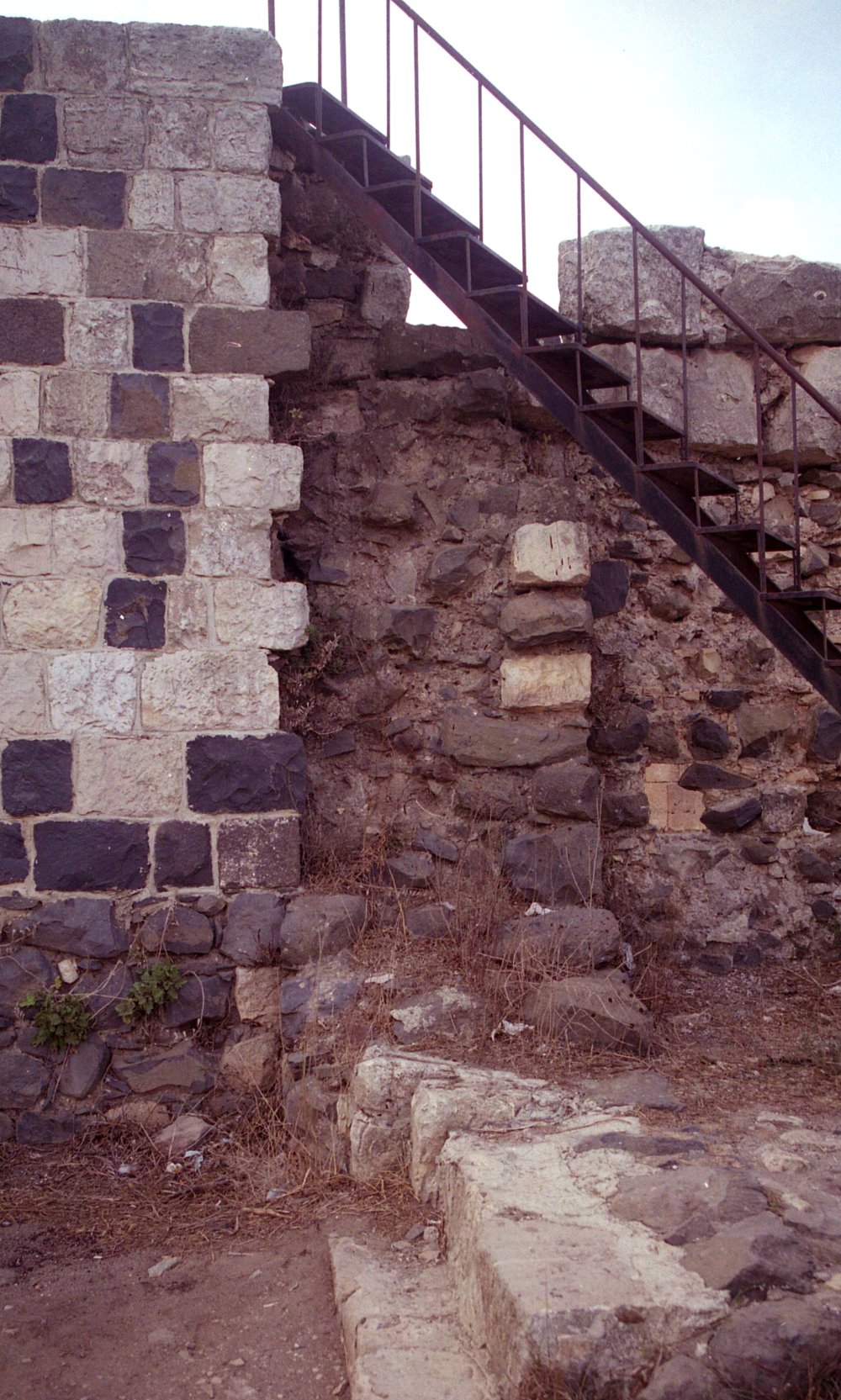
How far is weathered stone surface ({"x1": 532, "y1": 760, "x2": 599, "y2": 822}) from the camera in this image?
455 centimetres

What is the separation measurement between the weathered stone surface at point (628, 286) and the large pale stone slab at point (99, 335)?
2.13m

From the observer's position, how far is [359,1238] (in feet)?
9.69

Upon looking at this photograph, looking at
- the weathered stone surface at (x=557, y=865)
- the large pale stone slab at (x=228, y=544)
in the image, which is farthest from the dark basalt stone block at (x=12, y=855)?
the weathered stone surface at (x=557, y=865)

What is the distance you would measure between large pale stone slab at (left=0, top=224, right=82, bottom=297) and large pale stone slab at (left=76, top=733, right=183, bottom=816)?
5.59 ft

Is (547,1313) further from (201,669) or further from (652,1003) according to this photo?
(201,669)

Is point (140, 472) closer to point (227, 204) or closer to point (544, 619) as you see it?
point (227, 204)

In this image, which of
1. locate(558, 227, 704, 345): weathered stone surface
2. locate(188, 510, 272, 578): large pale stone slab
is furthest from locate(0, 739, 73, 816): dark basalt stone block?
locate(558, 227, 704, 345): weathered stone surface

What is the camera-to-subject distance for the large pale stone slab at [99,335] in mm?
4219

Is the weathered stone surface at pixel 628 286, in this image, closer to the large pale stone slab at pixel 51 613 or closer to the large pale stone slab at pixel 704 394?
the large pale stone slab at pixel 704 394

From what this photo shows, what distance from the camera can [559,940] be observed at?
3.97 metres

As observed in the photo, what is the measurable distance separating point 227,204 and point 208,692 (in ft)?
6.25

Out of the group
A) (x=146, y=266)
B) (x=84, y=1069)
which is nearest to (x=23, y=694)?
(x=84, y=1069)

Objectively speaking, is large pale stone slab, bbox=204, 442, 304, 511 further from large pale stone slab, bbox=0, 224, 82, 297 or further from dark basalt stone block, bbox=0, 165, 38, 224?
dark basalt stone block, bbox=0, 165, 38, 224

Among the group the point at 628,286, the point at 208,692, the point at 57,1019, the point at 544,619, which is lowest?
the point at 57,1019
